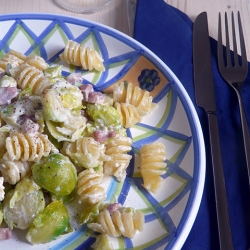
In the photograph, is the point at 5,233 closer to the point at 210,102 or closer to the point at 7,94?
the point at 7,94

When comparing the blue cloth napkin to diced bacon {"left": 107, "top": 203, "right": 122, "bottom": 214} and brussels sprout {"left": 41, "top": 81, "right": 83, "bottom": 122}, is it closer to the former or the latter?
diced bacon {"left": 107, "top": 203, "right": 122, "bottom": 214}

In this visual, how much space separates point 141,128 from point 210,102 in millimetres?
303

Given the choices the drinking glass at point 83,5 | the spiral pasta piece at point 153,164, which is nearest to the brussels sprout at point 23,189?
the spiral pasta piece at point 153,164

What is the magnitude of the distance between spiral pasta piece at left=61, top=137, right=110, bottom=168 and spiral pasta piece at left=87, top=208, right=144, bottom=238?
0.17 metres

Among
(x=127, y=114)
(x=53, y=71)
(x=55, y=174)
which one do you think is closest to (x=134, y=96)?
(x=127, y=114)

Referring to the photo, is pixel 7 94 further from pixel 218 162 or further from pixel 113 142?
pixel 218 162

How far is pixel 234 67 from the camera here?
5.24ft

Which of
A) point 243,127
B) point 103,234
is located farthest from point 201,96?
point 103,234

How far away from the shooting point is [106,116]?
127 cm

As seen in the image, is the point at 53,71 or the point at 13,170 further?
the point at 53,71

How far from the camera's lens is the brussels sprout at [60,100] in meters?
1.16

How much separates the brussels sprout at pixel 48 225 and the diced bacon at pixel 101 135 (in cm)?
27

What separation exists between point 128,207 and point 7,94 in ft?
1.80

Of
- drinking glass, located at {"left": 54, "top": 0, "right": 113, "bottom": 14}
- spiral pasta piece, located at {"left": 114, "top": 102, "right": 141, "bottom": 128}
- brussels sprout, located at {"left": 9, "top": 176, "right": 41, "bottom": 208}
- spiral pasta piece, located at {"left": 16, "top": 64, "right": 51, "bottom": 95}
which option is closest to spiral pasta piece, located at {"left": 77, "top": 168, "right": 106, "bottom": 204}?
brussels sprout, located at {"left": 9, "top": 176, "right": 41, "bottom": 208}
